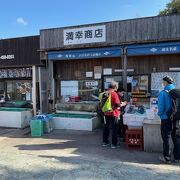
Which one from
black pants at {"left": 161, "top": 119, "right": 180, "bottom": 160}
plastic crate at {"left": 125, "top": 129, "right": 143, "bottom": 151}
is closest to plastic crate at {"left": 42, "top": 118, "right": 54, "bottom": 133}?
plastic crate at {"left": 125, "top": 129, "right": 143, "bottom": 151}

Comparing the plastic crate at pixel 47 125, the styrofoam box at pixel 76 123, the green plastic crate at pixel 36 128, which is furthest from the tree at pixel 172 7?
the green plastic crate at pixel 36 128

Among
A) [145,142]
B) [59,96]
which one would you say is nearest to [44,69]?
[59,96]

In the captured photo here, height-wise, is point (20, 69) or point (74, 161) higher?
point (20, 69)

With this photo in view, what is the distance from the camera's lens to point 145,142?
307 inches

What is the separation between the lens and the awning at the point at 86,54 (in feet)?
34.9

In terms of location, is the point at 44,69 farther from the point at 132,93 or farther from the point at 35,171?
the point at 35,171

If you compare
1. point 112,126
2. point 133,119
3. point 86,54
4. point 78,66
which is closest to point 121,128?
point 133,119

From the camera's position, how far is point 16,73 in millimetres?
12922

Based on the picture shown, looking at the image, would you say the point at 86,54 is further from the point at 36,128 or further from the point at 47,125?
the point at 36,128

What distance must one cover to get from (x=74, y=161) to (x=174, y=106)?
259cm

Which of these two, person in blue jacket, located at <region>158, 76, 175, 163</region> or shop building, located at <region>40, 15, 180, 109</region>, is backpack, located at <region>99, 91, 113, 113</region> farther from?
shop building, located at <region>40, 15, 180, 109</region>

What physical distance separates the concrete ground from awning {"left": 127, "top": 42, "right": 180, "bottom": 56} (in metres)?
3.20

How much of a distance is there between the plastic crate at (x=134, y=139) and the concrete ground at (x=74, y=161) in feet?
0.80

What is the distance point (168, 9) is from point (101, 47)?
18.5 meters
